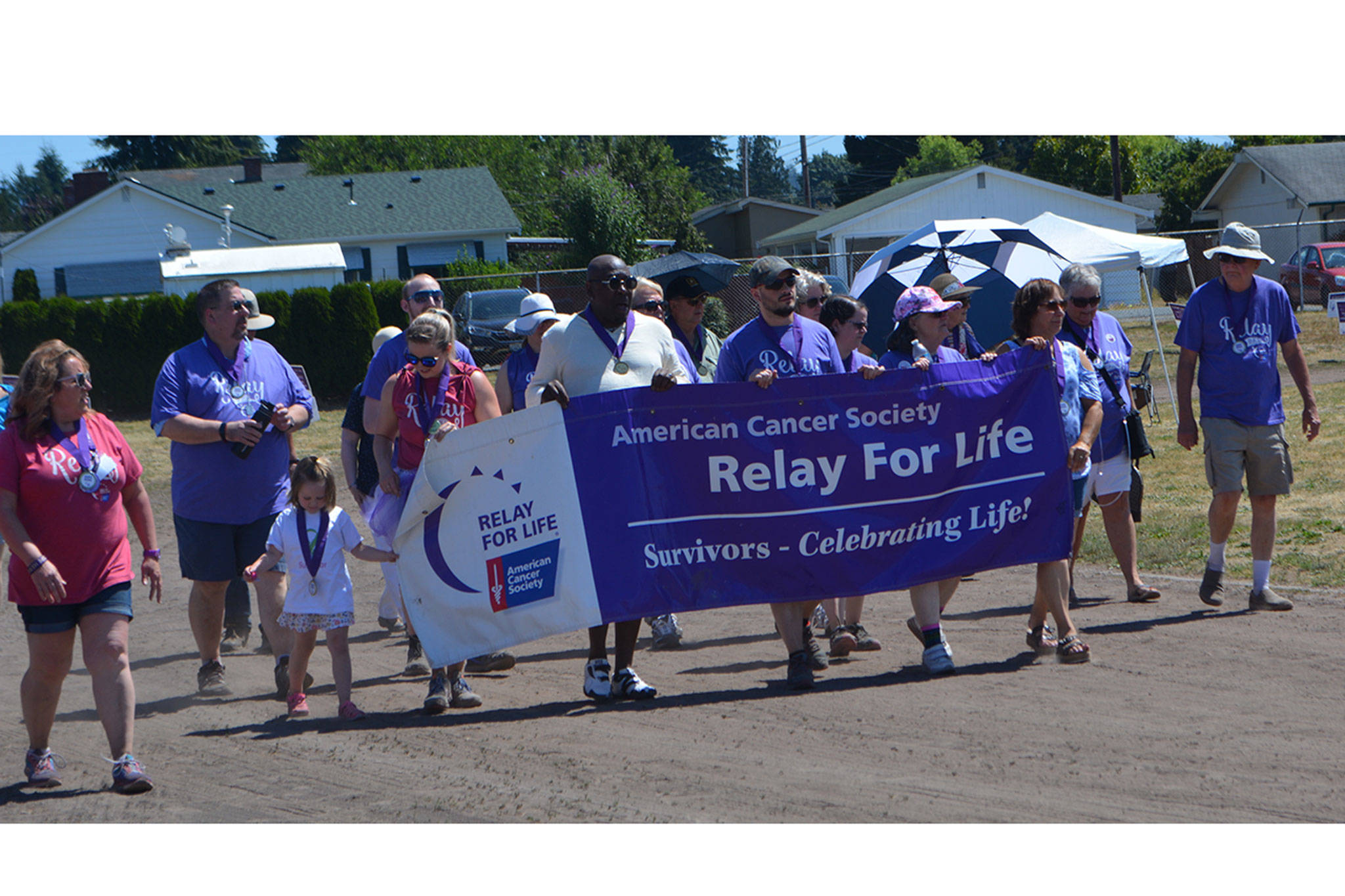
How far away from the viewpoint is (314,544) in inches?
244

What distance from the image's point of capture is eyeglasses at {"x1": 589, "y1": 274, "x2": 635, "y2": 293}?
608cm

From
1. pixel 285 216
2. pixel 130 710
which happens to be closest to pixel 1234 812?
pixel 130 710

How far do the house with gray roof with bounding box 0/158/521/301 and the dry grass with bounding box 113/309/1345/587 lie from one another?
68.3 ft

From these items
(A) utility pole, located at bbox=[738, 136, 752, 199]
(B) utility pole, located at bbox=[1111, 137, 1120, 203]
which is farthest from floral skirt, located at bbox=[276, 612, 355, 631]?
(A) utility pole, located at bbox=[738, 136, 752, 199]

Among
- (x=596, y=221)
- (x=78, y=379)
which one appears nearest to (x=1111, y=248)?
(x=78, y=379)

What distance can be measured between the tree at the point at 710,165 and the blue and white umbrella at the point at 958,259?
84.2 metres

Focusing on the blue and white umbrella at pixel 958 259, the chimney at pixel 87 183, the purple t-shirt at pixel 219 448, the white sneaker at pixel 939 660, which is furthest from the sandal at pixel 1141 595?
the chimney at pixel 87 183

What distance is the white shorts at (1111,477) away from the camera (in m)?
7.60

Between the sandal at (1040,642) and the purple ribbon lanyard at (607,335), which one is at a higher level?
the purple ribbon lanyard at (607,335)

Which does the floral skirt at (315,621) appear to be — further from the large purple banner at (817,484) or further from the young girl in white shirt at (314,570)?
the large purple banner at (817,484)

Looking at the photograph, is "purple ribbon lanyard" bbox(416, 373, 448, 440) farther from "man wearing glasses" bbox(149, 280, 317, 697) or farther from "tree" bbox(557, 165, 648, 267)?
"tree" bbox(557, 165, 648, 267)

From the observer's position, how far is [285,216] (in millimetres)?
40906

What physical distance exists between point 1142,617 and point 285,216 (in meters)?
38.0

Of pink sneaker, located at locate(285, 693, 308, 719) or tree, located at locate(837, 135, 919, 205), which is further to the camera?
tree, located at locate(837, 135, 919, 205)
